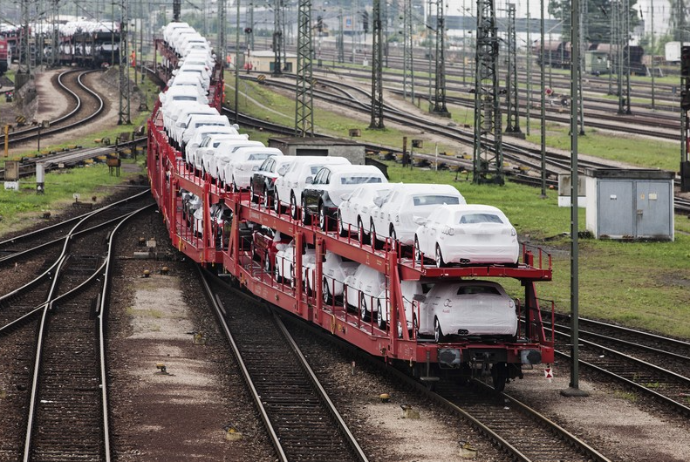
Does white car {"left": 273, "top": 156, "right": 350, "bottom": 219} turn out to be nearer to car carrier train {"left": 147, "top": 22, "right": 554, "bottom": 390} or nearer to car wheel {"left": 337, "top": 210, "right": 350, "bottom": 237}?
car carrier train {"left": 147, "top": 22, "right": 554, "bottom": 390}

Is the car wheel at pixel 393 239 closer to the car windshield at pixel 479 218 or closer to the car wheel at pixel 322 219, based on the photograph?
the car windshield at pixel 479 218

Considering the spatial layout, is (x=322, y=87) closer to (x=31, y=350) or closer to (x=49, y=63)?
(x=49, y=63)

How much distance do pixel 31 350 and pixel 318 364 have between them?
5756mm

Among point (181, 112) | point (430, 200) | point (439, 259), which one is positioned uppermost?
point (181, 112)

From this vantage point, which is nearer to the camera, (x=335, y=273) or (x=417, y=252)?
(x=417, y=252)

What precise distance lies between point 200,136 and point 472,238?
78.7 feet

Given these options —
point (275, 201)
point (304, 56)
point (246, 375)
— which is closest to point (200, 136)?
point (275, 201)

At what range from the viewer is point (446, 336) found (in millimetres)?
22016

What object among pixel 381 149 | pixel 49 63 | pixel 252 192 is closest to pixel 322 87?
pixel 49 63

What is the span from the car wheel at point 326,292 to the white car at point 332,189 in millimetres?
1194

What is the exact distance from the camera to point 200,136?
44.3 meters

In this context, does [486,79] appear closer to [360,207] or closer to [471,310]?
[360,207]

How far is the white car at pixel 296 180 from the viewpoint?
1216 inches

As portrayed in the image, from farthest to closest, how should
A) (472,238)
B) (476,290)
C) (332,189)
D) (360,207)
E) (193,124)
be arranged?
(193,124) → (332,189) → (360,207) → (476,290) → (472,238)
